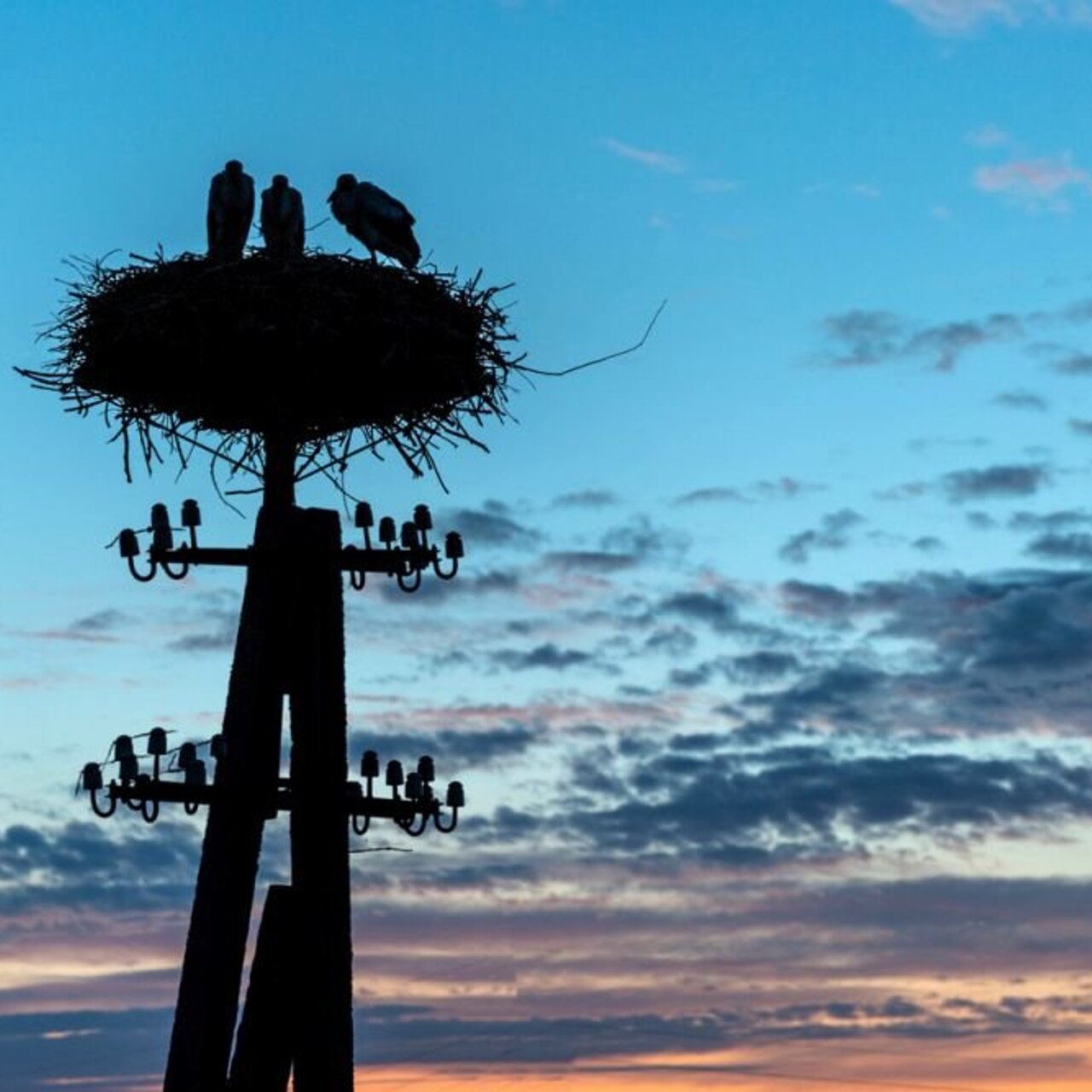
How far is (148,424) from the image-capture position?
42.3 feet

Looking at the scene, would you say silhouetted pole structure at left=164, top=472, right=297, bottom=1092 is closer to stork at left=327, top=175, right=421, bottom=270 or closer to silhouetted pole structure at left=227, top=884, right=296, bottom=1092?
silhouetted pole structure at left=227, top=884, right=296, bottom=1092

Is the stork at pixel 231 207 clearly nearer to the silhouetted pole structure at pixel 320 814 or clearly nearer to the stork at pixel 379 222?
the stork at pixel 379 222

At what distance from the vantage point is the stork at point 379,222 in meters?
13.8

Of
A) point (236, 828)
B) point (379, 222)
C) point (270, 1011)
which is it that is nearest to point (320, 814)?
point (236, 828)

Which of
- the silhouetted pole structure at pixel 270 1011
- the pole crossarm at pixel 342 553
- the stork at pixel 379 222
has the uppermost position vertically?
the stork at pixel 379 222

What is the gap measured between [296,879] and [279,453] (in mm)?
2586

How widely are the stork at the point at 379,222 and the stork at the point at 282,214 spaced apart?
30cm

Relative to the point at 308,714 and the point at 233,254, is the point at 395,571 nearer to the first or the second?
the point at 308,714

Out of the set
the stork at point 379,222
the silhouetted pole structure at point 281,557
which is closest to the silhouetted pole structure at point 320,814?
the silhouetted pole structure at point 281,557

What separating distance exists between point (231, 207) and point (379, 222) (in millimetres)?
1078

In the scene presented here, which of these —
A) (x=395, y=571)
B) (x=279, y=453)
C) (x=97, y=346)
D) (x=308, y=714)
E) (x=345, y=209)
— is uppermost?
(x=345, y=209)

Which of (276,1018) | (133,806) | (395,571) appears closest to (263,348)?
(395,571)

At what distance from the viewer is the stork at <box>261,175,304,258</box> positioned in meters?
14.0

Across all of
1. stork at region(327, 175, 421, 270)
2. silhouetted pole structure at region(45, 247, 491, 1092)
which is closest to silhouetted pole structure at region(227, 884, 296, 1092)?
silhouetted pole structure at region(45, 247, 491, 1092)
